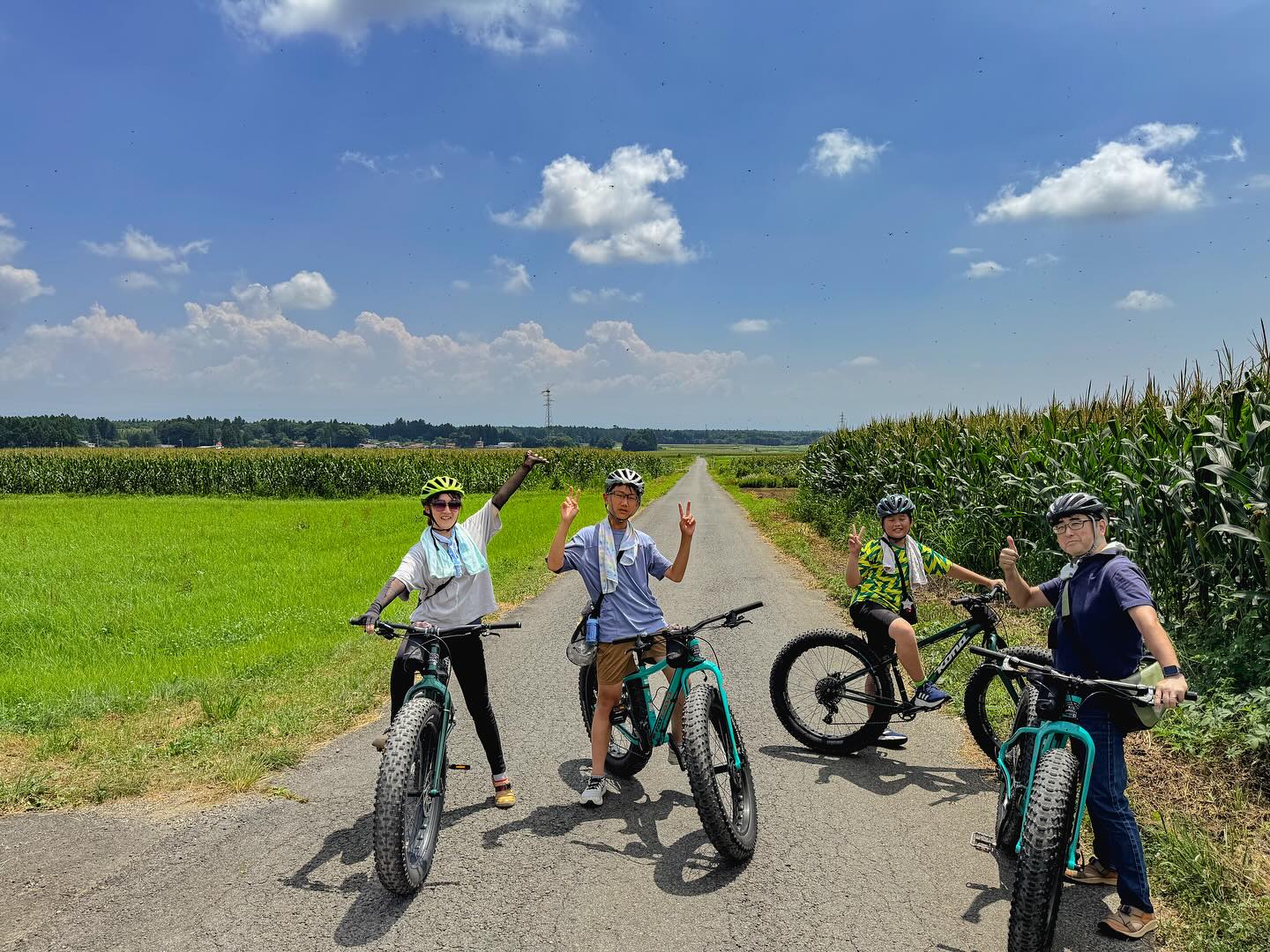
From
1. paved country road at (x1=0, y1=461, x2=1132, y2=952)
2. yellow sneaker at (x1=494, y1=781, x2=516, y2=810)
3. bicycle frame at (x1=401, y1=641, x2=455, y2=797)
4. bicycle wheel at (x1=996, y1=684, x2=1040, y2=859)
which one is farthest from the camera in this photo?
yellow sneaker at (x1=494, y1=781, x2=516, y2=810)

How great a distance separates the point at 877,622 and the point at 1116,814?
2.22 meters

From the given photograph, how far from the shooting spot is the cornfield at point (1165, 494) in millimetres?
6074

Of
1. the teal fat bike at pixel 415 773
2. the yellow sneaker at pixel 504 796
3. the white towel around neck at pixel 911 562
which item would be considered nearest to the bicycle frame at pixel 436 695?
the teal fat bike at pixel 415 773

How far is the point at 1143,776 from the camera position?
498 cm

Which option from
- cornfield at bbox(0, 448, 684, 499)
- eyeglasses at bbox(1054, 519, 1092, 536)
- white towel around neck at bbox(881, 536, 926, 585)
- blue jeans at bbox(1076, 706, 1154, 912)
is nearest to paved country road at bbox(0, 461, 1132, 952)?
blue jeans at bbox(1076, 706, 1154, 912)

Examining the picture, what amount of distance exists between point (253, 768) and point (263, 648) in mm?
4684

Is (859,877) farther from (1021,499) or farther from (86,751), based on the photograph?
(1021,499)

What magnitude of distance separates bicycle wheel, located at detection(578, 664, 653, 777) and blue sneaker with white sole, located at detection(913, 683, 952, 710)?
2085 mm

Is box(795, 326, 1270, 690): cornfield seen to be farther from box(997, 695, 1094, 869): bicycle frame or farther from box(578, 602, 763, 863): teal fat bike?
box(578, 602, 763, 863): teal fat bike

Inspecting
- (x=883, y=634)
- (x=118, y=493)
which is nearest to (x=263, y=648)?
(x=883, y=634)

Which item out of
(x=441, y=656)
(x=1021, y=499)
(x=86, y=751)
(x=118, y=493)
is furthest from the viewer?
(x=118, y=493)

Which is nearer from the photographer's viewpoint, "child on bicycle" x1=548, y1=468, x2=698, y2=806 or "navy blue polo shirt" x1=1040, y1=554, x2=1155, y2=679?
"navy blue polo shirt" x1=1040, y1=554, x2=1155, y2=679

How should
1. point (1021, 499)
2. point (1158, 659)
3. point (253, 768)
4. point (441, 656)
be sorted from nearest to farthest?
point (1158, 659), point (441, 656), point (253, 768), point (1021, 499)

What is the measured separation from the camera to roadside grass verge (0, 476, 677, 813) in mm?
5641
